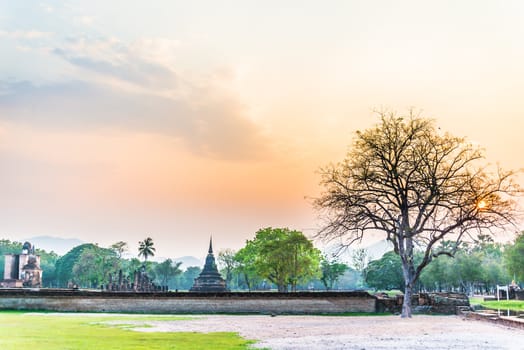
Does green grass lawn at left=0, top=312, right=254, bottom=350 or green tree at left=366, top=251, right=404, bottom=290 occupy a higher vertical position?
green tree at left=366, top=251, right=404, bottom=290

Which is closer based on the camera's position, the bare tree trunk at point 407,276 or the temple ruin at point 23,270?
the bare tree trunk at point 407,276

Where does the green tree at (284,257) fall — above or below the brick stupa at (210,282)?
above

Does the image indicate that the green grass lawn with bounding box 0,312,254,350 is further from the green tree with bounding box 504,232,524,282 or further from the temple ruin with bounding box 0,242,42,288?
the temple ruin with bounding box 0,242,42,288

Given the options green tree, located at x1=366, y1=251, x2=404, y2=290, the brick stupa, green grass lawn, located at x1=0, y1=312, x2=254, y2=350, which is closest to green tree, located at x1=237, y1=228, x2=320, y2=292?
the brick stupa

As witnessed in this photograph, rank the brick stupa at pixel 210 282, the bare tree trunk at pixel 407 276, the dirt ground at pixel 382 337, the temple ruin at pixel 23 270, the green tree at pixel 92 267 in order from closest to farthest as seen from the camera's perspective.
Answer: the dirt ground at pixel 382 337 < the bare tree trunk at pixel 407 276 < the temple ruin at pixel 23 270 < the brick stupa at pixel 210 282 < the green tree at pixel 92 267

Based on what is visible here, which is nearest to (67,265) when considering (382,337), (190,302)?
(190,302)

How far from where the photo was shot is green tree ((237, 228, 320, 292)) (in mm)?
71812

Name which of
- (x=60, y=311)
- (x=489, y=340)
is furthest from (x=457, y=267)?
(x=489, y=340)

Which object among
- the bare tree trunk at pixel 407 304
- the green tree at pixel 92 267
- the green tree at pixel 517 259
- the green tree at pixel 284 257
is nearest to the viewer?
the bare tree trunk at pixel 407 304

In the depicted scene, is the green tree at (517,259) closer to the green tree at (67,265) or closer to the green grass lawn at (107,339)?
the green grass lawn at (107,339)

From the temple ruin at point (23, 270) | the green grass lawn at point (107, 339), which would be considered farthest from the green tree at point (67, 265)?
the green grass lawn at point (107, 339)

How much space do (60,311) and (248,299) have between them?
13.4m

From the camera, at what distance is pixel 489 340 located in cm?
1908

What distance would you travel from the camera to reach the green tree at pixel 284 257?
71.8m
